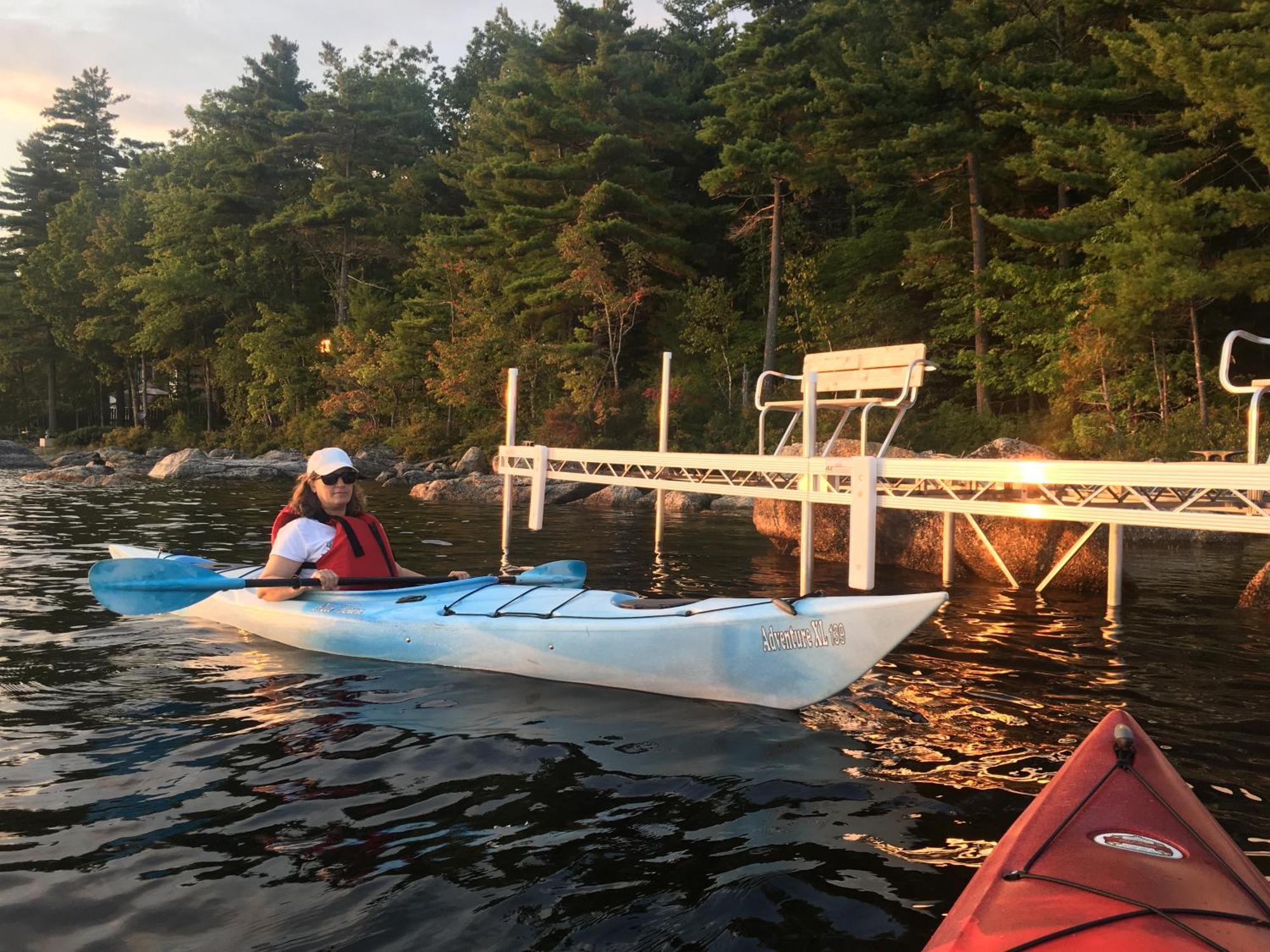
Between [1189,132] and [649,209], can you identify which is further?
[649,209]

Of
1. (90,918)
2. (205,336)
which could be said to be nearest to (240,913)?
(90,918)

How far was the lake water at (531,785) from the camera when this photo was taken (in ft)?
10.0

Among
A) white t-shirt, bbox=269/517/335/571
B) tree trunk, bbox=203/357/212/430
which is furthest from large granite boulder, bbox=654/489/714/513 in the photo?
tree trunk, bbox=203/357/212/430

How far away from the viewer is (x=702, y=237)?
29797 millimetres

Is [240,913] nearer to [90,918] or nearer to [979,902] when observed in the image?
[90,918]

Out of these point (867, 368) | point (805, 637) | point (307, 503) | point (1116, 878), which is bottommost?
point (1116, 878)

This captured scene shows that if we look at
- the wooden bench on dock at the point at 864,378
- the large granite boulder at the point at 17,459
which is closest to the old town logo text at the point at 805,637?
the wooden bench on dock at the point at 864,378

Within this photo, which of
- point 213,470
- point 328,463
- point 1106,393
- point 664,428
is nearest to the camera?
point 328,463

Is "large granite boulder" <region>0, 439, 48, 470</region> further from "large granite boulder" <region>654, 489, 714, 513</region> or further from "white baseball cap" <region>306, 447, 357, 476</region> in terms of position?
"white baseball cap" <region>306, 447, 357, 476</region>

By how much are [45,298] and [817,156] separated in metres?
41.4

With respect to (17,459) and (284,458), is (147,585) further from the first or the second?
(17,459)

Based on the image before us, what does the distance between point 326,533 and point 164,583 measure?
3.78ft

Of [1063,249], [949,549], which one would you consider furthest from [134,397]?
[949,549]

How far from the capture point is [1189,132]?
52.3 feet
